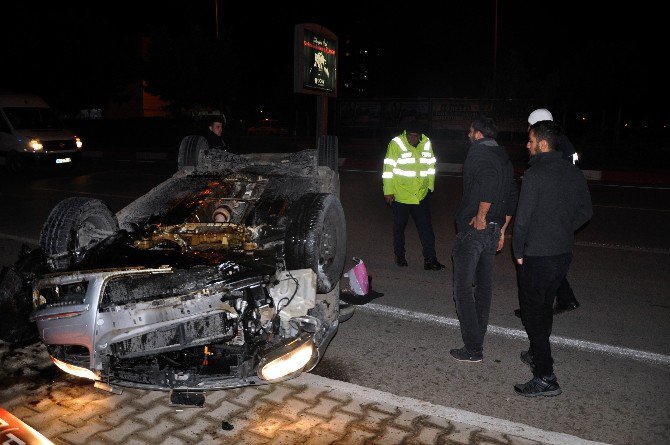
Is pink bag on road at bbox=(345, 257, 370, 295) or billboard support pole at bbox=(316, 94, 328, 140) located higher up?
billboard support pole at bbox=(316, 94, 328, 140)

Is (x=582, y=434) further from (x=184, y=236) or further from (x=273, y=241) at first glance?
(x=184, y=236)

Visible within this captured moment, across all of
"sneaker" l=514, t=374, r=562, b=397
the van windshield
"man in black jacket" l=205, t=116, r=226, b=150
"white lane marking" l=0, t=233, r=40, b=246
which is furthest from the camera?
the van windshield

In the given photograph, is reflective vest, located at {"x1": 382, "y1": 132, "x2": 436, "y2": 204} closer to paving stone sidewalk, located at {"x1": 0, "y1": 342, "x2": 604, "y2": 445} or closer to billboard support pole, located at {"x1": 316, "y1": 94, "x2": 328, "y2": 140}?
paving stone sidewalk, located at {"x1": 0, "y1": 342, "x2": 604, "y2": 445}

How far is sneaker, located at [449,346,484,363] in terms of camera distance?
4.68 m

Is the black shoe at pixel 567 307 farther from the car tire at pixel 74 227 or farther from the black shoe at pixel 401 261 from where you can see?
the car tire at pixel 74 227

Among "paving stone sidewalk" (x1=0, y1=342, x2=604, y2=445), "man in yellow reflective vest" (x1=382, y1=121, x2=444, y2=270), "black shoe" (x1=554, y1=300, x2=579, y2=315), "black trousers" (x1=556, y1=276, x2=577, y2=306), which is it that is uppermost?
"man in yellow reflective vest" (x1=382, y1=121, x2=444, y2=270)

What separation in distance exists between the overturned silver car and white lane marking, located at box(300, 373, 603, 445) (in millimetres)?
348

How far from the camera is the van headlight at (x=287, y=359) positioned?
3.54 metres

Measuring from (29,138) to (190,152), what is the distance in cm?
1421

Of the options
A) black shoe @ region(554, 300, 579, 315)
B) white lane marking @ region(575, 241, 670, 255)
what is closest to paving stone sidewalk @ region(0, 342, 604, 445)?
black shoe @ region(554, 300, 579, 315)

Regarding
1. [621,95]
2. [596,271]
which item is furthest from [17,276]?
[621,95]

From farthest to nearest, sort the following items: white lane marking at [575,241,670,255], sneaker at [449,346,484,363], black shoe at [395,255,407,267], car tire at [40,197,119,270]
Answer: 1. white lane marking at [575,241,670,255]
2. black shoe at [395,255,407,267]
3. sneaker at [449,346,484,363]
4. car tire at [40,197,119,270]

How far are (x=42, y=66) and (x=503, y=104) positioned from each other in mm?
22199

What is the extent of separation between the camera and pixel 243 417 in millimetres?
3785
